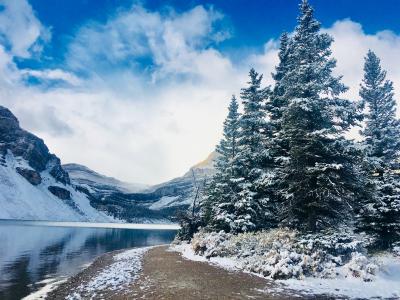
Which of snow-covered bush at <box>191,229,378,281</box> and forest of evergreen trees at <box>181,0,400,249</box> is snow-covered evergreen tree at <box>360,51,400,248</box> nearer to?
forest of evergreen trees at <box>181,0,400,249</box>

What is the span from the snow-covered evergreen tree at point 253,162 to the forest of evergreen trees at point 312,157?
9 cm

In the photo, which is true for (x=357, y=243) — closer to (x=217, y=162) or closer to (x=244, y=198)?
(x=244, y=198)

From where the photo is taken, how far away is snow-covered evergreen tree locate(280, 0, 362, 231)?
21.0 metres

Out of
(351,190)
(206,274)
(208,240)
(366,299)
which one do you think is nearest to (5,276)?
(206,274)

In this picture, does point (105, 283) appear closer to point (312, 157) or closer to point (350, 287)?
point (350, 287)

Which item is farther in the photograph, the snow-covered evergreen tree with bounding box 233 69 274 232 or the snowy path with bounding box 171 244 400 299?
the snow-covered evergreen tree with bounding box 233 69 274 232

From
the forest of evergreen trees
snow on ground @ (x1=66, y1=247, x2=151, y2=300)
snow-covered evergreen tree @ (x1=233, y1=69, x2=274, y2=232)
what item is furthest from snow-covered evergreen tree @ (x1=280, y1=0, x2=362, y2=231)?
Answer: snow on ground @ (x1=66, y1=247, x2=151, y2=300)

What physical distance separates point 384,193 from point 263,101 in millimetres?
12606

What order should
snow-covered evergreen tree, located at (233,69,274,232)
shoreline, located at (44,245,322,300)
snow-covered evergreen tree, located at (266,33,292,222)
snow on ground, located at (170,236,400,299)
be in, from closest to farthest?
shoreline, located at (44,245,322,300)
snow on ground, located at (170,236,400,299)
snow-covered evergreen tree, located at (266,33,292,222)
snow-covered evergreen tree, located at (233,69,274,232)

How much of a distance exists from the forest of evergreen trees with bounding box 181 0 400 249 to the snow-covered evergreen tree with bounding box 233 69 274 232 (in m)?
0.09

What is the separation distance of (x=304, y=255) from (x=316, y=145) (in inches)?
304

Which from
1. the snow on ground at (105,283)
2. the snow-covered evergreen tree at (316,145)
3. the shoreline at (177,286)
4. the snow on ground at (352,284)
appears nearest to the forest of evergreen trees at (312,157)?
the snow-covered evergreen tree at (316,145)

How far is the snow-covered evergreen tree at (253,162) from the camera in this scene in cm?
2708

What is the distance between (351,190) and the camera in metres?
22.0
